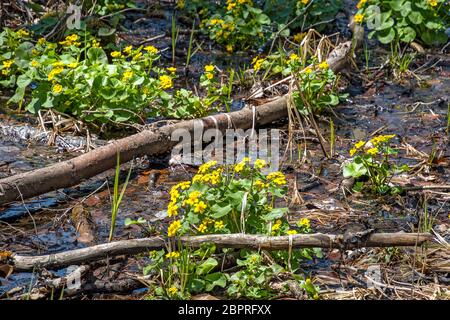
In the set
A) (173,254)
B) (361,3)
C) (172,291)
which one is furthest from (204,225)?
(361,3)

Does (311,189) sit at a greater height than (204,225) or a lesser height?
greater

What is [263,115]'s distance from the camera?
6.30m

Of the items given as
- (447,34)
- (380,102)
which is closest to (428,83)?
(380,102)

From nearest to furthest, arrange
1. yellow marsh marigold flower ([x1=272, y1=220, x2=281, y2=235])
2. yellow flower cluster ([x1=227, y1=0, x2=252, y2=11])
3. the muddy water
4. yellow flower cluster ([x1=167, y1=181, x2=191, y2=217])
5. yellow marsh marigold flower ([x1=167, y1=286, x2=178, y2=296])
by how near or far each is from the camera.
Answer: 1. yellow marsh marigold flower ([x1=167, y1=286, x2=178, y2=296])
2. yellow flower cluster ([x1=167, y1=181, x2=191, y2=217])
3. yellow marsh marigold flower ([x1=272, y1=220, x2=281, y2=235])
4. the muddy water
5. yellow flower cluster ([x1=227, y1=0, x2=252, y2=11])

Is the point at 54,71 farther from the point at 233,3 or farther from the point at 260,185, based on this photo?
the point at 233,3

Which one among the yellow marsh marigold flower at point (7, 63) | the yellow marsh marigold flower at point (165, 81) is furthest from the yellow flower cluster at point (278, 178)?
the yellow marsh marigold flower at point (7, 63)

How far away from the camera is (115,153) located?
5375 millimetres

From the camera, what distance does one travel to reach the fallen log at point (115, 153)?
4.91 meters

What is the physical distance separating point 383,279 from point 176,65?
4271 millimetres

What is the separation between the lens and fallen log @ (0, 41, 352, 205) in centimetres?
491

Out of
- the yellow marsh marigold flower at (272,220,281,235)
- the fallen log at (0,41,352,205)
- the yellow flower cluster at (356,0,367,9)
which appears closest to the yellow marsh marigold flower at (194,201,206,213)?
the yellow marsh marigold flower at (272,220,281,235)

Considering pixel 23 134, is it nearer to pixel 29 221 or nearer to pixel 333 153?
pixel 29 221

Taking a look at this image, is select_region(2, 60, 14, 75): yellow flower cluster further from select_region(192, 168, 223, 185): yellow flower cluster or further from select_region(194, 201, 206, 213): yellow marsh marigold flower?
select_region(194, 201, 206, 213): yellow marsh marigold flower

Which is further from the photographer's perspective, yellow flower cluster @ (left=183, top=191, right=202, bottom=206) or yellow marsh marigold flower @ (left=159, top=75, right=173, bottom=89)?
yellow marsh marigold flower @ (left=159, top=75, right=173, bottom=89)
